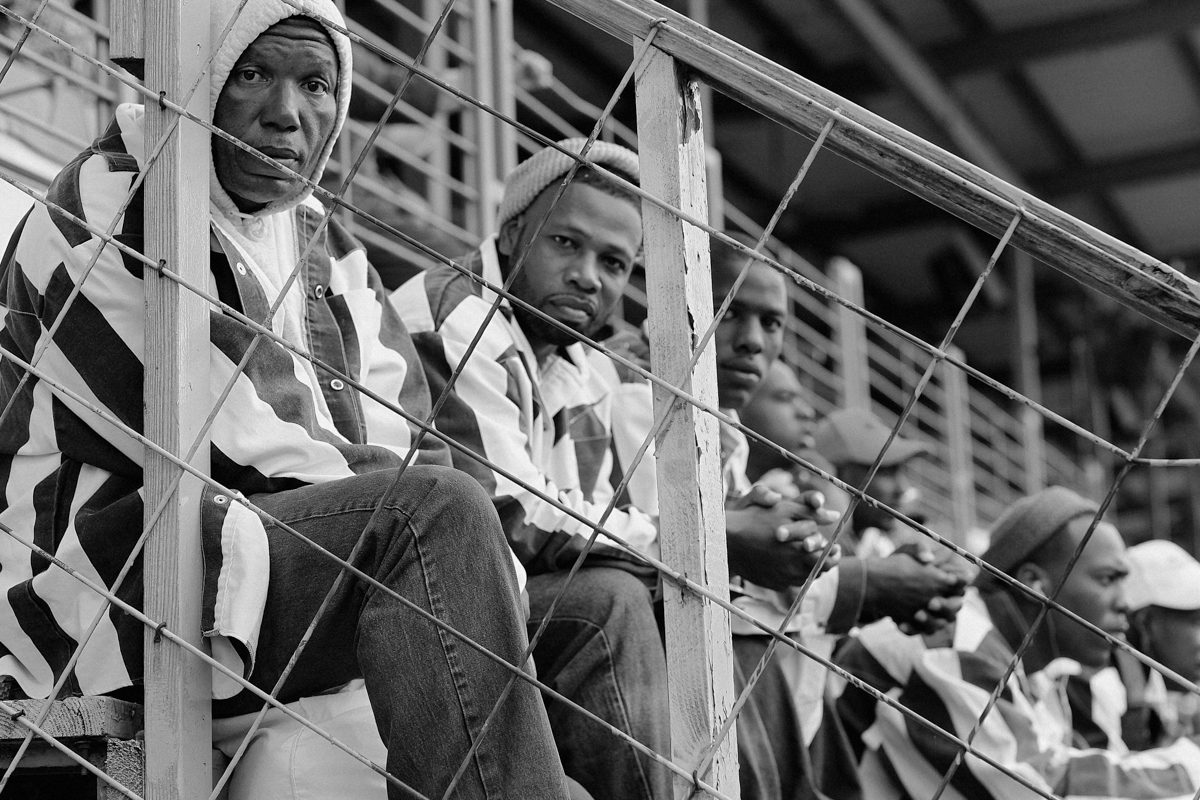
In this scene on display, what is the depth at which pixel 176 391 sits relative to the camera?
1.52m

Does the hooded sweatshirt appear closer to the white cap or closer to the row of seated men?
the row of seated men

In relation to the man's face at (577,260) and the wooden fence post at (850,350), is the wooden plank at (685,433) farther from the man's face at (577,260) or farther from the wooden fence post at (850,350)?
the wooden fence post at (850,350)

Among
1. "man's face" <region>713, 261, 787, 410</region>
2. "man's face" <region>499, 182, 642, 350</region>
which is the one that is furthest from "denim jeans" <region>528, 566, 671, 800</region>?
"man's face" <region>713, 261, 787, 410</region>

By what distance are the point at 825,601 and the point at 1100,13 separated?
6.22 meters

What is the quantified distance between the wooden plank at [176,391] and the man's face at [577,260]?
811 mm

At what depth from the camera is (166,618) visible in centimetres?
150

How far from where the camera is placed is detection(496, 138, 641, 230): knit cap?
2.44 meters

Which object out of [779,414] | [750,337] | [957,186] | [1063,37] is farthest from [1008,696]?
[1063,37]

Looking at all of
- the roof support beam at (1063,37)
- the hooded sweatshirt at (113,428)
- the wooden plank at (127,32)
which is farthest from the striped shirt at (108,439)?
the roof support beam at (1063,37)

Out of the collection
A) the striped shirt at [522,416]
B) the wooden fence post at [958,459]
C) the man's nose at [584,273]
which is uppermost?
the wooden fence post at [958,459]

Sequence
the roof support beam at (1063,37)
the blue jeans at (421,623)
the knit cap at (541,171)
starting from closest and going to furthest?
the blue jeans at (421,623) < the knit cap at (541,171) < the roof support beam at (1063,37)

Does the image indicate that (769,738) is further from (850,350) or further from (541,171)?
(850,350)

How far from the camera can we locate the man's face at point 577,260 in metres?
2.34

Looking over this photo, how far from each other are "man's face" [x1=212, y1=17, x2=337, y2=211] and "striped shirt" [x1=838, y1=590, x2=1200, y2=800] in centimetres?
160
